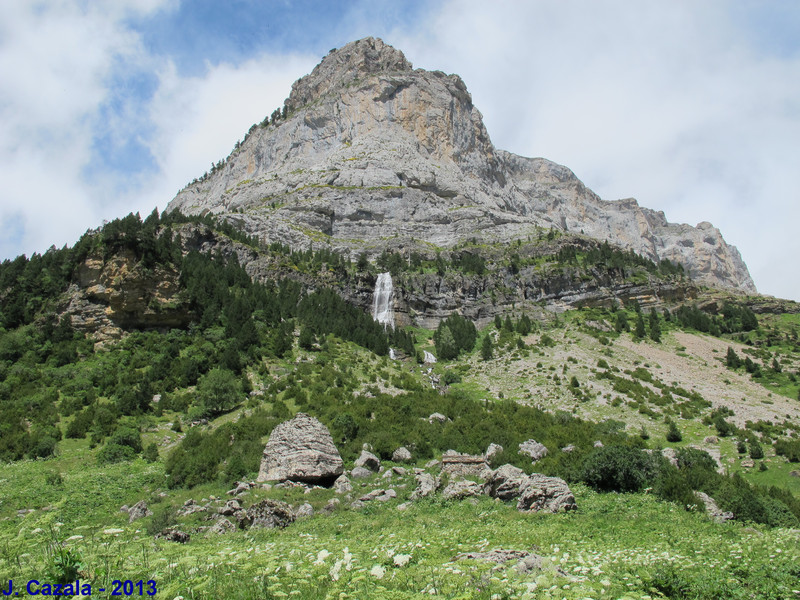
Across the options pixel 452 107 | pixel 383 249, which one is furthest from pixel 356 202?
pixel 452 107

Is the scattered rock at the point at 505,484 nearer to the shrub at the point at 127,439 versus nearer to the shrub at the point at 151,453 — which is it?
the shrub at the point at 151,453

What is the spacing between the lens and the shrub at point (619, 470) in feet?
59.0

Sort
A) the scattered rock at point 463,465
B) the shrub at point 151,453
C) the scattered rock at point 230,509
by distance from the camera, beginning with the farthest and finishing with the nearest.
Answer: the shrub at point 151,453, the scattered rock at point 463,465, the scattered rock at point 230,509

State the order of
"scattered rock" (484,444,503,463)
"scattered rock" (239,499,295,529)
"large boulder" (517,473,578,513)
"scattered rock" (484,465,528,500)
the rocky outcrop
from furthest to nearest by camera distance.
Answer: the rocky outcrop, "scattered rock" (484,444,503,463), "scattered rock" (484,465,528,500), "large boulder" (517,473,578,513), "scattered rock" (239,499,295,529)

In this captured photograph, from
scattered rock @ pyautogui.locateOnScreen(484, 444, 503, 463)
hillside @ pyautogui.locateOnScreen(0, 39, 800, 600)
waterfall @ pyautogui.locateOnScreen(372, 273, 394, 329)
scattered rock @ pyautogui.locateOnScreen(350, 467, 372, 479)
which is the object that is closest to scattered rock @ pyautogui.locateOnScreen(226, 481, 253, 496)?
hillside @ pyautogui.locateOnScreen(0, 39, 800, 600)

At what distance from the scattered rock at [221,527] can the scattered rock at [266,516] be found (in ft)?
1.51

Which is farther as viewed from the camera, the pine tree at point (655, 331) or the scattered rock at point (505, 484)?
the pine tree at point (655, 331)

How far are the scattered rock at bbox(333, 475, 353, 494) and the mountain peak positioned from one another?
6222 inches

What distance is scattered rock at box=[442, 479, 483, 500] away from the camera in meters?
17.6

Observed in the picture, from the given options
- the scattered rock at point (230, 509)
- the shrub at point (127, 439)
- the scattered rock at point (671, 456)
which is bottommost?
the scattered rock at point (230, 509)

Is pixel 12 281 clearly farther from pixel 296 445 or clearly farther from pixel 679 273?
pixel 679 273

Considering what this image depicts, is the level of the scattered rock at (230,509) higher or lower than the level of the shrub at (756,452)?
higher

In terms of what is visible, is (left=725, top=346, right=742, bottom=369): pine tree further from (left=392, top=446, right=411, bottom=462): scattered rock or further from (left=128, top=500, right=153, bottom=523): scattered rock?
(left=128, top=500, right=153, bottom=523): scattered rock

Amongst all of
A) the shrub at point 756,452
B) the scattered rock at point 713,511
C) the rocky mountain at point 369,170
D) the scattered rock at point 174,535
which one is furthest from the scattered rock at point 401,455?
the rocky mountain at point 369,170
